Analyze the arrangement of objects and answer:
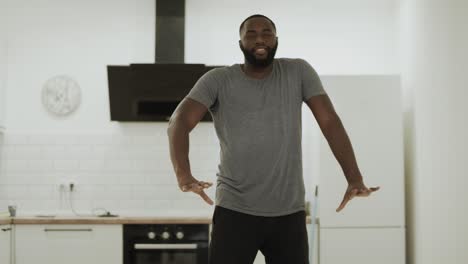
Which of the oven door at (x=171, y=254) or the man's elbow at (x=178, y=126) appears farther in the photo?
the oven door at (x=171, y=254)

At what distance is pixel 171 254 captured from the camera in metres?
3.95

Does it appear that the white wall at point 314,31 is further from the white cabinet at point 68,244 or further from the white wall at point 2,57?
the white cabinet at point 68,244

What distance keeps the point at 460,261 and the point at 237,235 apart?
1551 mm

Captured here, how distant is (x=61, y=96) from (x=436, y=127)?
286 centimetres

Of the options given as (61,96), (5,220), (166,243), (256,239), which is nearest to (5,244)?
(5,220)

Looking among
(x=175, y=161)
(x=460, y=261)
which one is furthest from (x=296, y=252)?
(x=460, y=261)

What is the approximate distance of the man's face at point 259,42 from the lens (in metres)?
1.96

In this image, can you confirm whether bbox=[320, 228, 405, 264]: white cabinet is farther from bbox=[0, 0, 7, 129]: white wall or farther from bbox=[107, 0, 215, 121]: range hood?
bbox=[0, 0, 7, 129]: white wall

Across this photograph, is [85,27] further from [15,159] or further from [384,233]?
[384,233]

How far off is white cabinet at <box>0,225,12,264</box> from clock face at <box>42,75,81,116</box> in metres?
1.08

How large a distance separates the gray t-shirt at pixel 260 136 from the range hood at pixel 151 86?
2341mm

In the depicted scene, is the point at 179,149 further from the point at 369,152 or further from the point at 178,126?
the point at 369,152

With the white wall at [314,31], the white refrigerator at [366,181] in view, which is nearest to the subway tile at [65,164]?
the white wall at [314,31]

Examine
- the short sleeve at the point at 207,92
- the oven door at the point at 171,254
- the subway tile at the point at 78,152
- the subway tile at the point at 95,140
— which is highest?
the short sleeve at the point at 207,92
